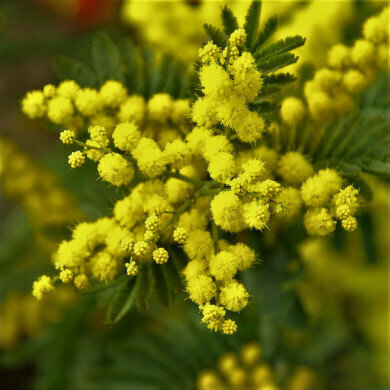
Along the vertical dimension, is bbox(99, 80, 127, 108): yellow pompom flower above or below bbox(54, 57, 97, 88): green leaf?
below

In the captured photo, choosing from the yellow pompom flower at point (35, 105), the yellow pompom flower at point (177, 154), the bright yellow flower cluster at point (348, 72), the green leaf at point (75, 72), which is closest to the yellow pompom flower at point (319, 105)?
the bright yellow flower cluster at point (348, 72)

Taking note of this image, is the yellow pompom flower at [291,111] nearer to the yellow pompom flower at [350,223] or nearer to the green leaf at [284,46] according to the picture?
the green leaf at [284,46]

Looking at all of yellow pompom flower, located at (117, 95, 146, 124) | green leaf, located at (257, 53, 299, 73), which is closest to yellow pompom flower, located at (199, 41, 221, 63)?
green leaf, located at (257, 53, 299, 73)

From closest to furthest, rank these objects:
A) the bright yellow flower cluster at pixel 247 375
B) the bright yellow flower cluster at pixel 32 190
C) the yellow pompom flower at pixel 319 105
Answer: the yellow pompom flower at pixel 319 105 < the bright yellow flower cluster at pixel 247 375 < the bright yellow flower cluster at pixel 32 190

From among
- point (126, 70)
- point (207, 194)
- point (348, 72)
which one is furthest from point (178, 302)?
point (348, 72)

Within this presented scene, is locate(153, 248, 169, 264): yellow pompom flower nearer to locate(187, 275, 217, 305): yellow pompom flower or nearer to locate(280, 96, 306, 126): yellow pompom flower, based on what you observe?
locate(187, 275, 217, 305): yellow pompom flower

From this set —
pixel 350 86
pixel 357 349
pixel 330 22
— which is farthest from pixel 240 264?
pixel 357 349

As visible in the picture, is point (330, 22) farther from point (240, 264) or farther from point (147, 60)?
point (240, 264)
